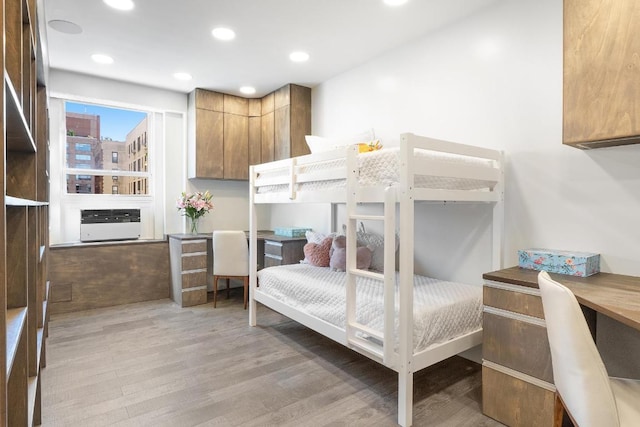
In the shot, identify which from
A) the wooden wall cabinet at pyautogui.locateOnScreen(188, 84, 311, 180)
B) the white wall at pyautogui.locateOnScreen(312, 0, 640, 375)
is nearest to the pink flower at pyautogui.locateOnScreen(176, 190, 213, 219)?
the wooden wall cabinet at pyautogui.locateOnScreen(188, 84, 311, 180)

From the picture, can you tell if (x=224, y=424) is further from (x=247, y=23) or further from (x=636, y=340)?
(x=247, y=23)

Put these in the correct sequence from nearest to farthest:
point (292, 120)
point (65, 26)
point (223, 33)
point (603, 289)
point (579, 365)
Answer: point (579, 365) < point (603, 289) < point (65, 26) < point (223, 33) < point (292, 120)

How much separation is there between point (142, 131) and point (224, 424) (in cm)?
378

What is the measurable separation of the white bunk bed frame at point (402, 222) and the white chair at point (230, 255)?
141cm

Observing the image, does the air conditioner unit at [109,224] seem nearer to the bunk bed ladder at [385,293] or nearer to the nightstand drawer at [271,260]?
the nightstand drawer at [271,260]

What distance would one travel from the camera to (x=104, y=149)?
420 centimetres

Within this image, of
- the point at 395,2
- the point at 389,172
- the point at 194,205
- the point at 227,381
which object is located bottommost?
the point at 227,381

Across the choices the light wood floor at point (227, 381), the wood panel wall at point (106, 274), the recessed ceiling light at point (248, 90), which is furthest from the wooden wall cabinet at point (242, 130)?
the light wood floor at point (227, 381)

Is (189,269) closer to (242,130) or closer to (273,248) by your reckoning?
(273,248)

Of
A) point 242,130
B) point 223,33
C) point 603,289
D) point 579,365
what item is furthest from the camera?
point 242,130

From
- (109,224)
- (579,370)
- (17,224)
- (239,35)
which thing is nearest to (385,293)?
(579,370)

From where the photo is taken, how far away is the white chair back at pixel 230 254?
12.8 ft

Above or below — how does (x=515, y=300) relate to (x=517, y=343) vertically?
above

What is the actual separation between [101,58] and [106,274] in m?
2.20
